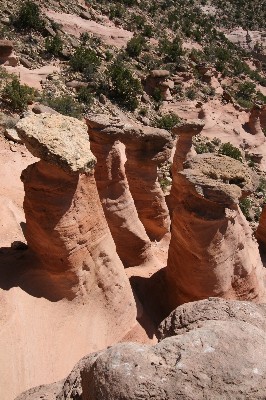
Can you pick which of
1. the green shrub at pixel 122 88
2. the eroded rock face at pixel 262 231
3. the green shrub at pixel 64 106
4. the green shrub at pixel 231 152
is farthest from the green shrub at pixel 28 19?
the eroded rock face at pixel 262 231

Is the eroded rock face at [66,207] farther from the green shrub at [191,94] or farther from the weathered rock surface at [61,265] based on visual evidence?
the green shrub at [191,94]

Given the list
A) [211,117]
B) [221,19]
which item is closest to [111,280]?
[211,117]

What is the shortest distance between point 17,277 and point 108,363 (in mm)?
3080

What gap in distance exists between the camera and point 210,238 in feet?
21.0

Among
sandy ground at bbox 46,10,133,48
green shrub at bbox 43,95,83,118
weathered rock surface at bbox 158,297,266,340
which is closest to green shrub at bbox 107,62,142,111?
green shrub at bbox 43,95,83,118

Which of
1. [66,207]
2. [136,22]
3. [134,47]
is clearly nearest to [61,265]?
[66,207]

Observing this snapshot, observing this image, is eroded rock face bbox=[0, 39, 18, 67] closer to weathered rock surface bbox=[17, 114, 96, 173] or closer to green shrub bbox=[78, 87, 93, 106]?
green shrub bbox=[78, 87, 93, 106]

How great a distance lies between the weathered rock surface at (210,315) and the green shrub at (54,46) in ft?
70.6

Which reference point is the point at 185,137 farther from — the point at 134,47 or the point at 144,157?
the point at 134,47

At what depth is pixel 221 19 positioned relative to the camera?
165ft

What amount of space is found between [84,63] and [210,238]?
18.5 metres

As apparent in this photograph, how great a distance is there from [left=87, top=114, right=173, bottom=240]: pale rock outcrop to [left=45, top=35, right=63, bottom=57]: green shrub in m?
15.4

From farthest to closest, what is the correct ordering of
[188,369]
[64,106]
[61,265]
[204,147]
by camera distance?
[204,147] < [64,106] < [61,265] < [188,369]

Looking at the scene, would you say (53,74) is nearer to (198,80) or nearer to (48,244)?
(198,80)
